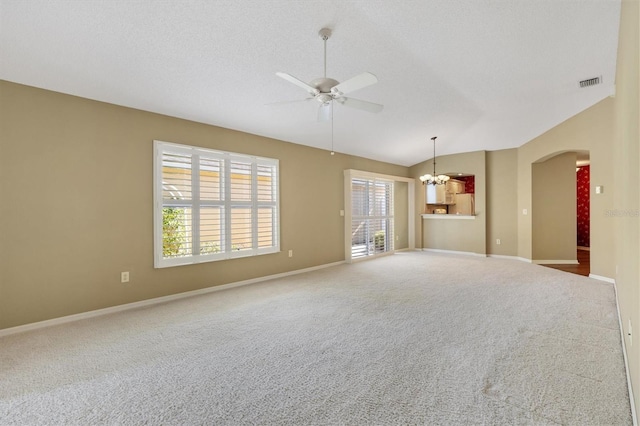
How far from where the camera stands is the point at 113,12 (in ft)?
8.20

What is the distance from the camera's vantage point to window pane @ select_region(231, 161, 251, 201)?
191 inches

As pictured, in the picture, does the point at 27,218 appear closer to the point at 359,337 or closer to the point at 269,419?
the point at 269,419

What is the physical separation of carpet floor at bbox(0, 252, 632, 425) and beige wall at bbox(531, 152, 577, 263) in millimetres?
2830

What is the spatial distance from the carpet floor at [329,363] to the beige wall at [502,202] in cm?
321

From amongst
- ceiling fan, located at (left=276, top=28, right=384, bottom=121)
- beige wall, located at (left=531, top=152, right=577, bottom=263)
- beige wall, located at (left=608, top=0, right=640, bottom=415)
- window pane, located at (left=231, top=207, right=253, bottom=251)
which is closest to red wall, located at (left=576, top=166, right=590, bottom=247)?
beige wall, located at (left=531, top=152, right=577, bottom=263)

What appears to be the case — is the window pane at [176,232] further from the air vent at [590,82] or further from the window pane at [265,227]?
the air vent at [590,82]

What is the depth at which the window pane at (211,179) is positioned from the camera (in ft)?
14.7

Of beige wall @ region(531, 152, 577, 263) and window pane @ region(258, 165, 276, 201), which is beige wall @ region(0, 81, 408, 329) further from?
beige wall @ region(531, 152, 577, 263)

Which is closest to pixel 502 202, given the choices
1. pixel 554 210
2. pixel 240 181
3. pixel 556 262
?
pixel 554 210

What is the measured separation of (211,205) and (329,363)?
3078 millimetres

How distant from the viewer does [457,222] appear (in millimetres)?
8141

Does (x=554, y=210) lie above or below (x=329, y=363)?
above

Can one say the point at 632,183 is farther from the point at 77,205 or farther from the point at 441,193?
the point at 441,193

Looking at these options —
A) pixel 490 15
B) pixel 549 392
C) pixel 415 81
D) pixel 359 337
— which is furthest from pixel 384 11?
pixel 549 392
